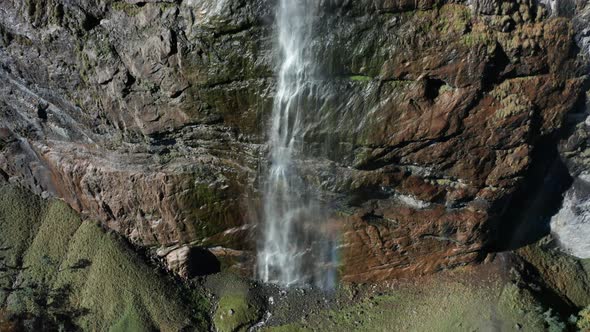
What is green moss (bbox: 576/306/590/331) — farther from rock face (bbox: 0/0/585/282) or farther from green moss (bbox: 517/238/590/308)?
rock face (bbox: 0/0/585/282)

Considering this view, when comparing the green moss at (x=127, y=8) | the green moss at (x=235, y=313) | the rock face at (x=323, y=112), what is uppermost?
the green moss at (x=127, y=8)

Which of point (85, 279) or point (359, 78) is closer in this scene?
point (359, 78)

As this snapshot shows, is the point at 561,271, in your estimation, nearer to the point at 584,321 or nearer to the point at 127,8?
the point at 584,321

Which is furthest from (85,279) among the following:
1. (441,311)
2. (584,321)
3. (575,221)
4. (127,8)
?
(575,221)

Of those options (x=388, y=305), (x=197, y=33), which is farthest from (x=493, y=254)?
(x=197, y=33)

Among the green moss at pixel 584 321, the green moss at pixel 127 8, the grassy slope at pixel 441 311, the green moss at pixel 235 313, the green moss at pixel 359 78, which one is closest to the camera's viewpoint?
the green moss at pixel 359 78

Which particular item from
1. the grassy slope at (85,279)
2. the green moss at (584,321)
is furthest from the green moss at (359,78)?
the green moss at (584,321)

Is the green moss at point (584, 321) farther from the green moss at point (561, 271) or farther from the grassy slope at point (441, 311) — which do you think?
the grassy slope at point (441, 311)
